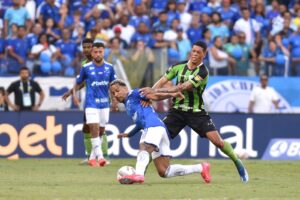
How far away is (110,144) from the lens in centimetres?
2138

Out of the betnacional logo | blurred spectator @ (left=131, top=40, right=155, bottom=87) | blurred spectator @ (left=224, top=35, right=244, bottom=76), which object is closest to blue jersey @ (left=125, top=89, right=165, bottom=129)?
the betnacional logo

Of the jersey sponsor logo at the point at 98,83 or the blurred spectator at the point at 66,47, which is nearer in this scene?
the jersey sponsor logo at the point at 98,83

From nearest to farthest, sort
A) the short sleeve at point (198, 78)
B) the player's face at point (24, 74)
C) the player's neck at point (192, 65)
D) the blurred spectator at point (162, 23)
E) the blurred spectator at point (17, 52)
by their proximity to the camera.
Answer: the short sleeve at point (198, 78), the player's neck at point (192, 65), the player's face at point (24, 74), the blurred spectator at point (17, 52), the blurred spectator at point (162, 23)

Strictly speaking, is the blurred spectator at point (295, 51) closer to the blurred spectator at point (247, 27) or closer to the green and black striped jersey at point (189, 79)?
the blurred spectator at point (247, 27)

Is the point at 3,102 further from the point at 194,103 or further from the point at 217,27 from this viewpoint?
the point at 194,103

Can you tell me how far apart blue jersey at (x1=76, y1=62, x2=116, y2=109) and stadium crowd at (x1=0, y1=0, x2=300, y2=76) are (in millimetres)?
4776

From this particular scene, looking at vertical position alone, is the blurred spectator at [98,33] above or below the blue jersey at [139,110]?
above

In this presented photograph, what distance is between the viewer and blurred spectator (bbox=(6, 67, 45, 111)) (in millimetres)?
21969

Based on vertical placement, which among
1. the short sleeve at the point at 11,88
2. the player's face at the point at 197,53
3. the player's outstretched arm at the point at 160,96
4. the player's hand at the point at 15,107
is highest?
the player's face at the point at 197,53

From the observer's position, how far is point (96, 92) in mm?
18125

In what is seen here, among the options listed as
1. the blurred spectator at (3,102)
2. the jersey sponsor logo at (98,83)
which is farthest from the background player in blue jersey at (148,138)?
the blurred spectator at (3,102)

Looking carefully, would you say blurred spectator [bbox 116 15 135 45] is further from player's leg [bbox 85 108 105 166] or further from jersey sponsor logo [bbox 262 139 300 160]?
player's leg [bbox 85 108 105 166]

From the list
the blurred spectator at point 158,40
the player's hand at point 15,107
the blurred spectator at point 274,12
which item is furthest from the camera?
the blurred spectator at point 274,12

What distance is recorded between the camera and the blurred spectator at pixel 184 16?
26.2 meters
